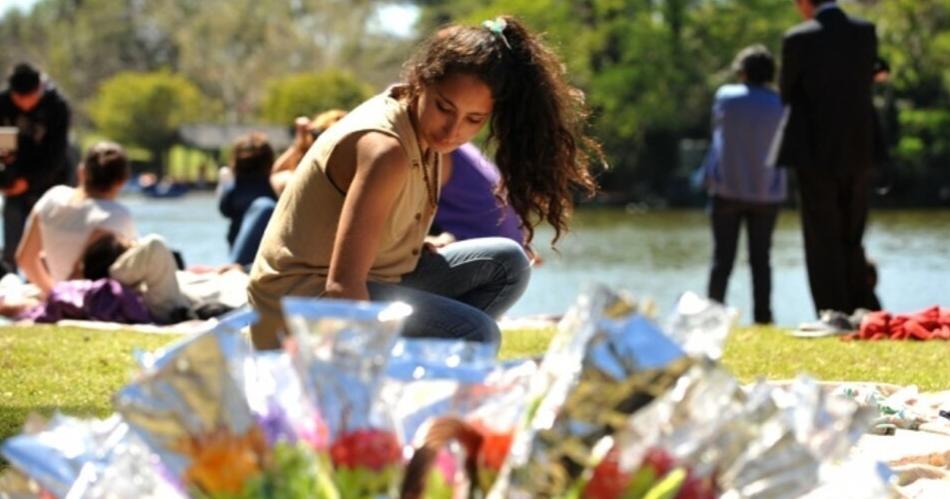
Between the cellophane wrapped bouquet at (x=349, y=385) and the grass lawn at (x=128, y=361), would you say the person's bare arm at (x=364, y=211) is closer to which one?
the grass lawn at (x=128, y=361)

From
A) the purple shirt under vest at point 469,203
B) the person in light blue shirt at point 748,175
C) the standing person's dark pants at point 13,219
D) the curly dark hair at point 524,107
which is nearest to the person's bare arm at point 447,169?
the purple shirt under vest at point 469,203

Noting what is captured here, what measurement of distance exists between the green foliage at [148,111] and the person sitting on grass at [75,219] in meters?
59.5

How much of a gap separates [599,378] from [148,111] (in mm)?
68166

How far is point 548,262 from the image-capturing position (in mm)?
22328

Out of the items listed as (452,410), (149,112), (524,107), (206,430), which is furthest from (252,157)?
(149,112)

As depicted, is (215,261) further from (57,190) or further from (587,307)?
(587,307)

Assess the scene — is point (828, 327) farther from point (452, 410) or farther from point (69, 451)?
point (69, 451)

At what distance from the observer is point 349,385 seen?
81.2 inches

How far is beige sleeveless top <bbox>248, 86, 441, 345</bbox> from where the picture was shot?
12.2 ft

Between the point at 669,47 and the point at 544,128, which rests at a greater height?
the point at 544,128

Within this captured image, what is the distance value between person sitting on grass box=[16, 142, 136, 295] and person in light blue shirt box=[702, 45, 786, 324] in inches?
128

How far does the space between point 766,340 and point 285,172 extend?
2.54m

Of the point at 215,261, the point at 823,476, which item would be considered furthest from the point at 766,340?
the point at 215,261

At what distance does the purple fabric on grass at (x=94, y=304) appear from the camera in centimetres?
796
